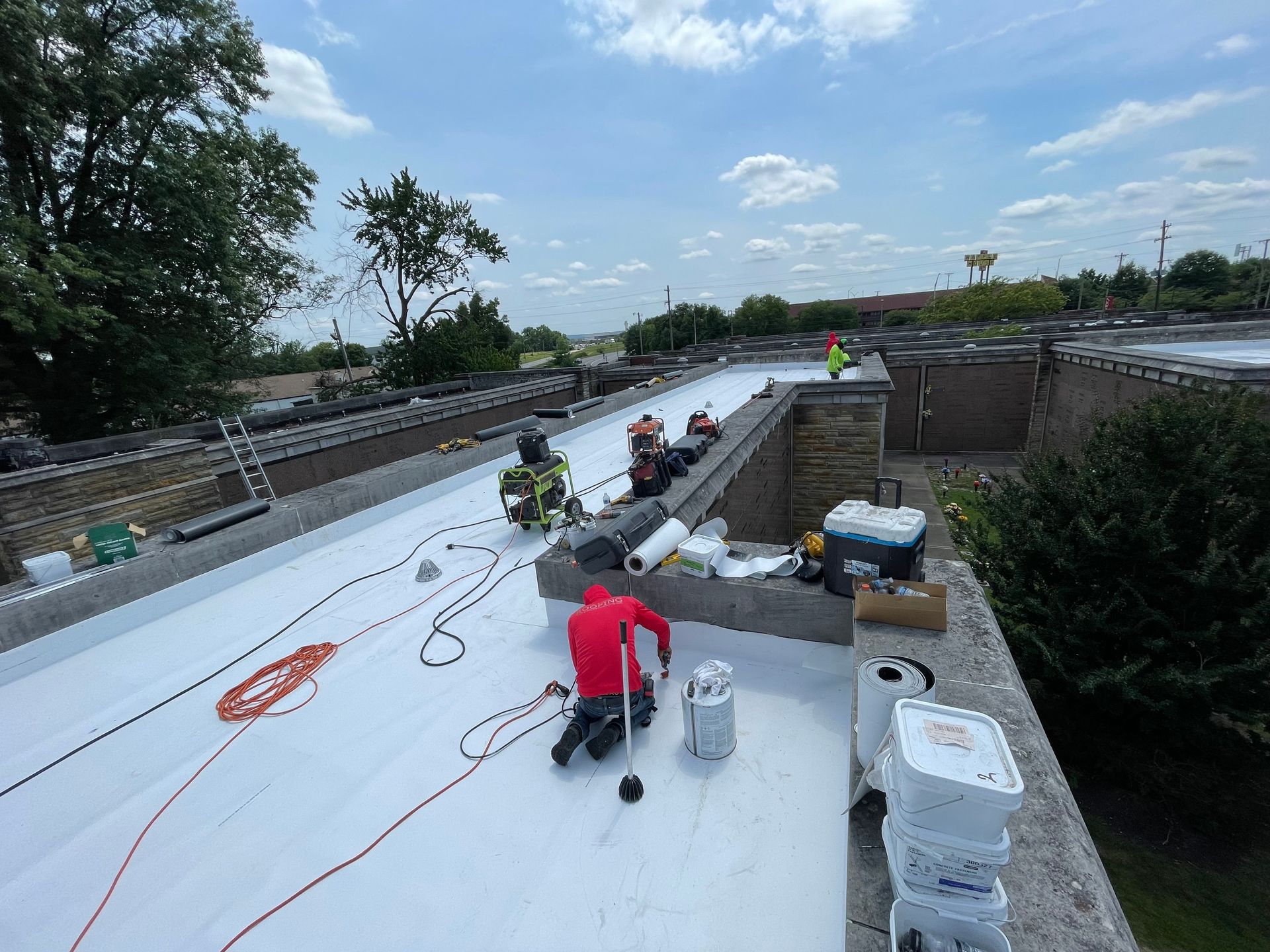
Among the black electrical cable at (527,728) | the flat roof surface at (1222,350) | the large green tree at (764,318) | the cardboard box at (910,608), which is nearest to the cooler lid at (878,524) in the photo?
the cardboard box at (910,608)

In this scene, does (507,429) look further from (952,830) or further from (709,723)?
(952,830)

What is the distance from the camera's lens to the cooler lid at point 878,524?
2.87 m

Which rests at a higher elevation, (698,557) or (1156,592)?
(698,557)

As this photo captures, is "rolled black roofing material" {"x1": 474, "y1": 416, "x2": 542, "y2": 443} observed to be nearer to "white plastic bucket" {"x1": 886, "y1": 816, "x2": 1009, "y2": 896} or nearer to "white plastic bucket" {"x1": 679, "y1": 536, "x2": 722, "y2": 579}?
"white plastic bucket" {"x1": 679, "y1": 536, "x2": 722, "y2": 579}

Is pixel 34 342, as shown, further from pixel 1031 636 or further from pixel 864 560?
pixel 1031 636

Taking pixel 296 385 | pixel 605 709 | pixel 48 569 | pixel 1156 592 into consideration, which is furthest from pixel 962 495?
pixel 296 385

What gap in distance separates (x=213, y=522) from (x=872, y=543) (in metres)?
6.55

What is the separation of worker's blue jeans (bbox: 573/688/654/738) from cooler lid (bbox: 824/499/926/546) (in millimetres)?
1516

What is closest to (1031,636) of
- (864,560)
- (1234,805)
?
(1234,805)

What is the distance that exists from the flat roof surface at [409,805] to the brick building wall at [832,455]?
886 cm

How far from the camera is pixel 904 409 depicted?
68.8 ft

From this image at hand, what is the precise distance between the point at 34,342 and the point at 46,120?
4789mm

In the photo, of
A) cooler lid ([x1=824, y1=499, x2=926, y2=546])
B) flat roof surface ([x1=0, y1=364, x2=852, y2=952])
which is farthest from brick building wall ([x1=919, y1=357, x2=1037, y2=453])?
flat roof surface ([x1=0, y1=364, x2=852, y2=952])

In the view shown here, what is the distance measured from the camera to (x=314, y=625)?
4395mm
